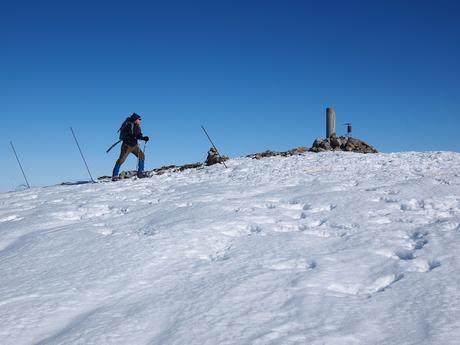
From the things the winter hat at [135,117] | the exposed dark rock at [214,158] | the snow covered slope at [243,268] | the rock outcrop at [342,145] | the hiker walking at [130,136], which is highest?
the winter hat at [135,117]

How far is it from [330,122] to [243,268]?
1182 cm

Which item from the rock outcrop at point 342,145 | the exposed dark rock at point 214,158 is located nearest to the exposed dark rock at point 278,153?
the rock outcrop at point 342,145

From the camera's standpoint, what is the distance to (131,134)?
1113cm

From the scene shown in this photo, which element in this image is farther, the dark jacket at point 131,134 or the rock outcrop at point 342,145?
the rock outcrop at point 342,145

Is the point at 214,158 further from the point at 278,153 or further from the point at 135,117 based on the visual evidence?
the point at 135,117

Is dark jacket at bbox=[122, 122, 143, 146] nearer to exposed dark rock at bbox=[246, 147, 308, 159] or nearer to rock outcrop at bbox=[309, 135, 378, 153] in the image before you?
exposed dark rock at bbox=[246, 147, 308, 159]

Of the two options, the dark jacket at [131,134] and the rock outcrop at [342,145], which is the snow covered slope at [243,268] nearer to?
the dark jacket at [131,134]

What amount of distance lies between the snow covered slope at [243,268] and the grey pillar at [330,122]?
737cm

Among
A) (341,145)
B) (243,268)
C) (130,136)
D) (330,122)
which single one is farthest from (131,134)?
(243,268)

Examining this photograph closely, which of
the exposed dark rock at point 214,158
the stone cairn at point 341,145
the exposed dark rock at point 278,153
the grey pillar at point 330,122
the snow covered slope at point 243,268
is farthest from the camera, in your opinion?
the grey pillar at point 330,122

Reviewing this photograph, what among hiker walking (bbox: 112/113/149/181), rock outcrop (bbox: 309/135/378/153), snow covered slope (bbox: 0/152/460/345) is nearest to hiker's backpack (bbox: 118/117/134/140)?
hiker walking (bbox: 112/113/149/181)

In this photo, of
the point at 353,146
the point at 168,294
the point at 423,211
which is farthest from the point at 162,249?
the point at 353,146

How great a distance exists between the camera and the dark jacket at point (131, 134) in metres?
11.1

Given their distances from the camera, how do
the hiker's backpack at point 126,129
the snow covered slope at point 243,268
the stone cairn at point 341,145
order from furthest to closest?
the stone cairn at point 341,145 → the hiker's backpack at point 126,129 → the snow covered slope at point 243,268
